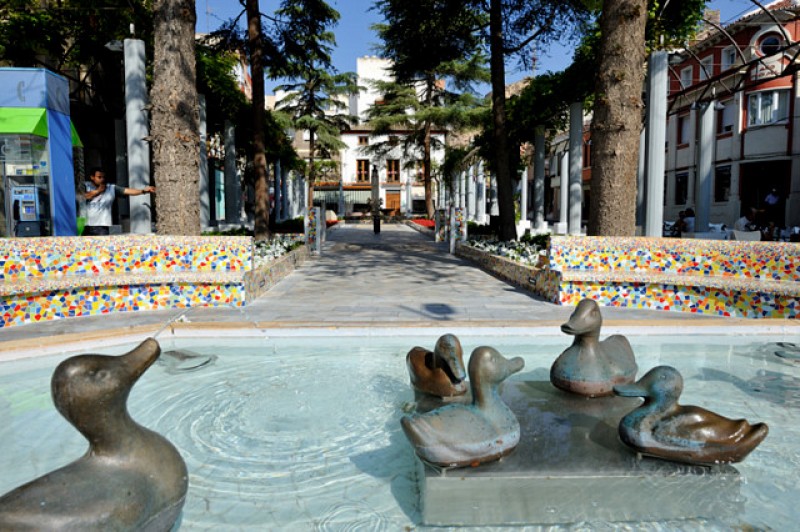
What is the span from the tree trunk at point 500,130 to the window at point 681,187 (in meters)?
20.0

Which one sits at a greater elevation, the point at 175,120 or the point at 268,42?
the point at 268,42

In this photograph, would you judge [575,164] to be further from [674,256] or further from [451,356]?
[451,356]

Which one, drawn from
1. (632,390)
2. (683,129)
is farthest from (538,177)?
(632,390)

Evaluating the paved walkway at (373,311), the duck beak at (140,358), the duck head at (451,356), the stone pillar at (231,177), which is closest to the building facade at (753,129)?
the stone pillar at (231,177)

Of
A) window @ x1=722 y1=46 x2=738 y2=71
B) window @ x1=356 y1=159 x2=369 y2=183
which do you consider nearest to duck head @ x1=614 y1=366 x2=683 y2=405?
window @ x1=722 y1=46 x2=738 y2=71

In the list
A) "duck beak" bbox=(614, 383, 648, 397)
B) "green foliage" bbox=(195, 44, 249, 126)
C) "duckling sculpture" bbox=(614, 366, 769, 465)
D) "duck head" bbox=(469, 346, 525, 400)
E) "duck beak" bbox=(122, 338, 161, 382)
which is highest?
"green foliage" bbox=(195, 44, 249, 126)

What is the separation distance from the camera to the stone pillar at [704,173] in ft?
43.7

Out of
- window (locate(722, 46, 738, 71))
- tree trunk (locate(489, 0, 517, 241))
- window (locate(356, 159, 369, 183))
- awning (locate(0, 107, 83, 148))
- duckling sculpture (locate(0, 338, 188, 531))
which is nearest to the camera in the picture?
duckling sculpture (locate(0, 338, 188, 531))

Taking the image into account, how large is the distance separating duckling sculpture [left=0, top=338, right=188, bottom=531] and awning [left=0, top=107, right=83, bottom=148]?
9.29 metres

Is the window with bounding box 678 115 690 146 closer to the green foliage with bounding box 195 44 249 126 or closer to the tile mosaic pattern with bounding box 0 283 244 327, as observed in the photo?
the green foliage with bounding box 195 44 249 126

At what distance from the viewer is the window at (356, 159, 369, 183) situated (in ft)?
177

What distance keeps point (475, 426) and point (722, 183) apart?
1140 inches

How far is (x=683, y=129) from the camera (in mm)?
29781

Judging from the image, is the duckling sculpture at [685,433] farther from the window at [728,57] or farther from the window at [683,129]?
the window at [683,129]
